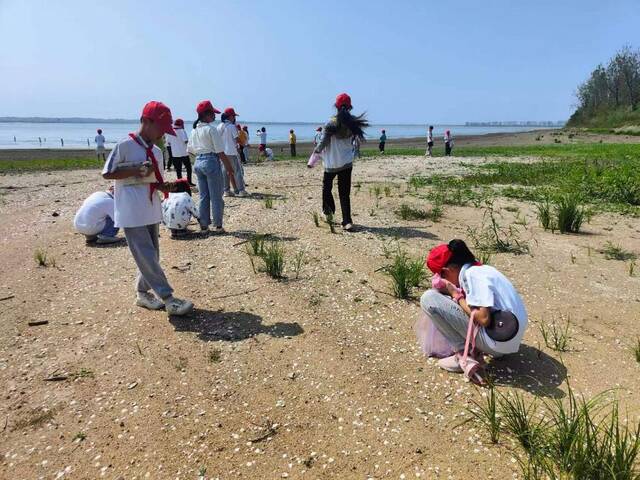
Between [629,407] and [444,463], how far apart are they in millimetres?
1411

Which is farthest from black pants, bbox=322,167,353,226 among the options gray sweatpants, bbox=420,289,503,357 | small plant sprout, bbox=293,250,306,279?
gray sweatpants, bbox=420,289,503,357

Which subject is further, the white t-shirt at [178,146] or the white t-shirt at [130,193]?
the white t-shirt at [178,146]

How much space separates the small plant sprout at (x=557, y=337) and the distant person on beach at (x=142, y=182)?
11.6 ft

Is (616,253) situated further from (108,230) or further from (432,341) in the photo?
(108,230)

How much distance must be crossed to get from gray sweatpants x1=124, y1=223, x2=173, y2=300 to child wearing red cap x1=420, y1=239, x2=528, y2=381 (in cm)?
249

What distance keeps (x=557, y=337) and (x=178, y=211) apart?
5.57 meters

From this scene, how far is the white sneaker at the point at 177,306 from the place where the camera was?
4344 mm

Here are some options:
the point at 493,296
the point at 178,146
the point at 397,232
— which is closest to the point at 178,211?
the point at 397,232

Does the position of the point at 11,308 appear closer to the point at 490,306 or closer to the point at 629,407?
the point at 490,306

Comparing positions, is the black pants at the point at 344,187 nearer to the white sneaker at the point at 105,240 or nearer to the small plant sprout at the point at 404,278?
the small plant sprout at the point at 404,278

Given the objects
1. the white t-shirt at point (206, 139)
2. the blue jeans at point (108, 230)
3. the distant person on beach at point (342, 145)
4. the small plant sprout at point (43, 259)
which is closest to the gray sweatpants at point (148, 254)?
the small plant sprout at point (43, 259)

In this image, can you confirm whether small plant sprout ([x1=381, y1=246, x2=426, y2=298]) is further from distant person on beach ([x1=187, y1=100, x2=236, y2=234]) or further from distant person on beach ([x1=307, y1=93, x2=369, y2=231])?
distant person on beach ([x1=187, y1=100, x2=236, y2=234])

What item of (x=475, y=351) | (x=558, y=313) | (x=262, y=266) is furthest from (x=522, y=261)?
(x=262, y=266)

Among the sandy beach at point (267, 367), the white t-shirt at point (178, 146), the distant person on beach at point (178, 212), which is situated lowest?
the sandy beach at point (267, 367)
